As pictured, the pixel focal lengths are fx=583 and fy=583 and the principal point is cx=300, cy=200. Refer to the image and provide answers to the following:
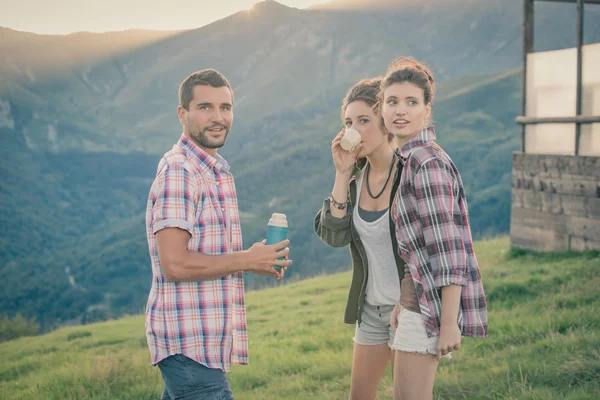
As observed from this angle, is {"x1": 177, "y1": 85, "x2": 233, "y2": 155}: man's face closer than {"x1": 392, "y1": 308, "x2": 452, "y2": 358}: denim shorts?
No

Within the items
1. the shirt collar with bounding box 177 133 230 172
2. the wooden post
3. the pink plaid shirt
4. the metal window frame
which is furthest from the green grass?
the shirt collar with bounding box 177 133 230 172

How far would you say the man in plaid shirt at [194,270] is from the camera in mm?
2771

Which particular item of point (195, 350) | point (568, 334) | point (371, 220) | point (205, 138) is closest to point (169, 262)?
point (195, 350)

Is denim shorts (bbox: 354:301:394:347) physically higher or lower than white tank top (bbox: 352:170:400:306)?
lower

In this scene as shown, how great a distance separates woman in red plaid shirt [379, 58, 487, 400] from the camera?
2670 millimetres

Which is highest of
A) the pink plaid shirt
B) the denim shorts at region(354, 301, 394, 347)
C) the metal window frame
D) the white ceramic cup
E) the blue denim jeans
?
the metal window frame

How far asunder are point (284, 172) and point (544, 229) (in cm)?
14866

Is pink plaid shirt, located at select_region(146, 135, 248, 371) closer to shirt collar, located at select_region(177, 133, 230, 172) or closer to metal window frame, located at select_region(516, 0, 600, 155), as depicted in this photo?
shirt collar, located at select_region(177, 133, 230, 172)

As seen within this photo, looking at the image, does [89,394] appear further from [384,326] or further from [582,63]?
[582,63]

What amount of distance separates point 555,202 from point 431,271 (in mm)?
10169

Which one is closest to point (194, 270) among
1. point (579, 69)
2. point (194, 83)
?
point (194, 83)

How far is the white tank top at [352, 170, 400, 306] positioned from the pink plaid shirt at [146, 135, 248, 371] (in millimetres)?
783

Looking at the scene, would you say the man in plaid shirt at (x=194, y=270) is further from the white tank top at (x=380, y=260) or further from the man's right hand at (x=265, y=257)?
the white tank top at (x=380, y=260)

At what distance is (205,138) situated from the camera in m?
3.12
